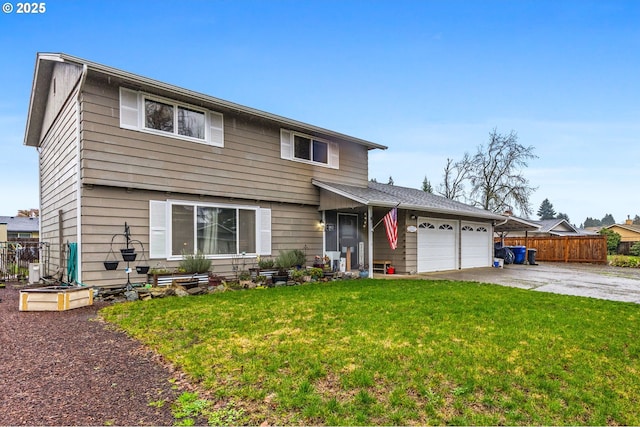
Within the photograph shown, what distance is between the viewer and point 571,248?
63.3 feet

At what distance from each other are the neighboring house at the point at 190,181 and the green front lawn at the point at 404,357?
2.34 meters

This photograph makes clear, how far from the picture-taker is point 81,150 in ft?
24.5

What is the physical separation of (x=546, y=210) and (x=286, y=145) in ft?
287

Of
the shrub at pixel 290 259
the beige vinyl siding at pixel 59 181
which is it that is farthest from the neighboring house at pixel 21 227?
the shrub at pixel 290 259

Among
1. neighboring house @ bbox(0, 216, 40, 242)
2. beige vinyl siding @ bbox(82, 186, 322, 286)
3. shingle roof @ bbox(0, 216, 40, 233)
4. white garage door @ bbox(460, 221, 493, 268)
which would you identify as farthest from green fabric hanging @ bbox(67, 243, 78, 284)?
shingle roof @ bbox(0, 216, 40, 233)

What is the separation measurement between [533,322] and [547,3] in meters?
10.5

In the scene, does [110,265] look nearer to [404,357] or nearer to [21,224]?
[404,357]

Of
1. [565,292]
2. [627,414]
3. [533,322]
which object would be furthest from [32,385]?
[565,292]

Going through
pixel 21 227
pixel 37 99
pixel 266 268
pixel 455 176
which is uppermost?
pixel 455 176

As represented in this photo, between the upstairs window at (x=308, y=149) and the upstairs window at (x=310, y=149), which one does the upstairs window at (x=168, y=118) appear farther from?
the upstairs window at (x=310, y=149)

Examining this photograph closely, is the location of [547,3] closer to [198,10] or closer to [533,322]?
[533,322]

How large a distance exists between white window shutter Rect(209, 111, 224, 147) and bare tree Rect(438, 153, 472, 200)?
27.1 metres

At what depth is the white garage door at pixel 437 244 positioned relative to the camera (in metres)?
12.6

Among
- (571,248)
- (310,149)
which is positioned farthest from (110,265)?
(571,248)
